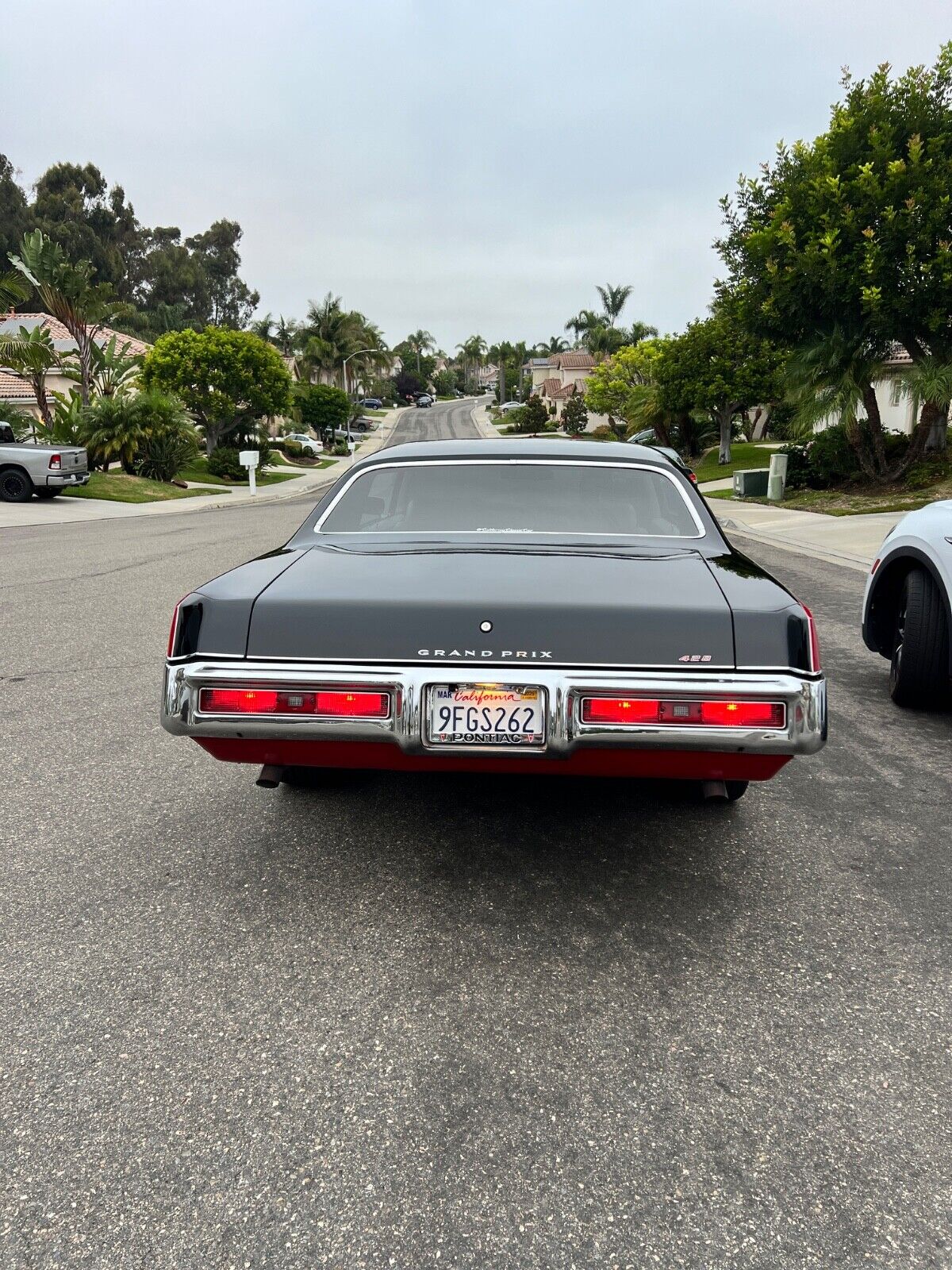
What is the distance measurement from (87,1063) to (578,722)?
155cm

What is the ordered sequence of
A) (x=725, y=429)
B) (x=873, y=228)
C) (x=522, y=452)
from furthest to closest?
(x=725, y=429)
(x=873, y=228)
(x=522, y=452)

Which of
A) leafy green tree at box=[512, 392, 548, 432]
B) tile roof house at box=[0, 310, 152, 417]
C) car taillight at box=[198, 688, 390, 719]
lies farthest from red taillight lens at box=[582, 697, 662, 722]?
leafy green tree at box=[512, 392, 548, 432]

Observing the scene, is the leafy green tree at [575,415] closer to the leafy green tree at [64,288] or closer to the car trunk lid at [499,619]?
the leafy green tree at [64,288]

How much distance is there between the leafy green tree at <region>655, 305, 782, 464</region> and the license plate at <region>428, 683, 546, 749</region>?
1327 inches

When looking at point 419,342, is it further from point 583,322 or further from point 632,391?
point 632,391

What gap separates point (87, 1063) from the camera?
7.77 feet

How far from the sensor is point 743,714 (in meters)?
2.82

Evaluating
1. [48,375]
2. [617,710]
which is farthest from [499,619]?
[48,375]

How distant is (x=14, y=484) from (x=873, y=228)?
19.5 meters

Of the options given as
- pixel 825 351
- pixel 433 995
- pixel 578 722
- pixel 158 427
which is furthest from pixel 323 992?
pixel 158 427

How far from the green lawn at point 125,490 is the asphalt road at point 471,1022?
23038 millimetres

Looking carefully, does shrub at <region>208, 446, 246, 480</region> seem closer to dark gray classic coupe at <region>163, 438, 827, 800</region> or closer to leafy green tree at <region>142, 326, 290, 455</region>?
leafy green tree at <region>142, 326, 290, 455</region>

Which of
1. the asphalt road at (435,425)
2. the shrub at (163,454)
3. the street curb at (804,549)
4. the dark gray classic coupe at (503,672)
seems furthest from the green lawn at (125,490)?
the asphalt road at (435,425)

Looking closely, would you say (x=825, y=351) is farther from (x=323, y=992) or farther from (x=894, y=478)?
(x=323, y=992)
